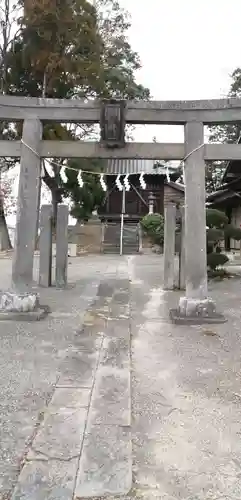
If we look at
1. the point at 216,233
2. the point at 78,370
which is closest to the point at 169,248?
the point at 216,233

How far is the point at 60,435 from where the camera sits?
3010 millimetres

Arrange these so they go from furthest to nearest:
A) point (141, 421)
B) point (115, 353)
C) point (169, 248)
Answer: point (169, 248), point (115, 353), point (141, 421)

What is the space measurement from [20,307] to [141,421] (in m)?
3.99

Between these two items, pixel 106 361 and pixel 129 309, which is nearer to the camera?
pixel 106 361

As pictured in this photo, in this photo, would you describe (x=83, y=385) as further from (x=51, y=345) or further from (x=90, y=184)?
(x=90, y=184)

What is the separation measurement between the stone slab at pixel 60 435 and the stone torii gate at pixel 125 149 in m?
3.55

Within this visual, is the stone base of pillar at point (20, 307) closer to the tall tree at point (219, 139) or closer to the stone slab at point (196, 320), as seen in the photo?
the stone slab at point (196, 320)

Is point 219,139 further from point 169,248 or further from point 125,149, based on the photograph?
point 125,149

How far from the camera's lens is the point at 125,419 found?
3.28 meters

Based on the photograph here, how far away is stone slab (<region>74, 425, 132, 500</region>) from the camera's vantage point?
7.97ft

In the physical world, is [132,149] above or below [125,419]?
above

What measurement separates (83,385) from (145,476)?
4.97 feet

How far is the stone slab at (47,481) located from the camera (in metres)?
2.36

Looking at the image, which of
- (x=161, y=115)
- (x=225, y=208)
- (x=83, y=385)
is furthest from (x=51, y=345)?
(x=225, y=208)
